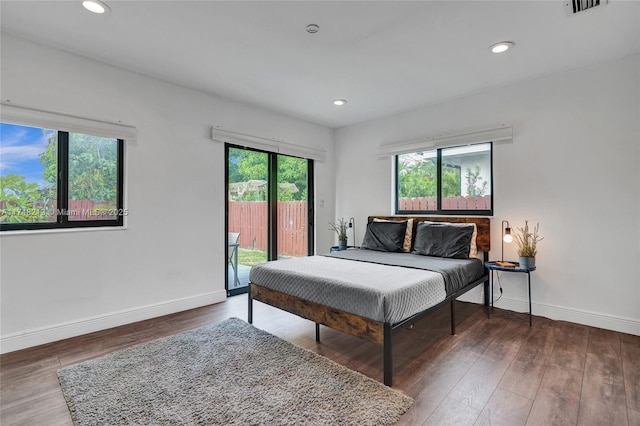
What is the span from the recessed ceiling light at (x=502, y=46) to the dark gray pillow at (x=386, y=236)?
7.04ft

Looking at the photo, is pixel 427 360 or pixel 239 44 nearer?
pixel 427 360

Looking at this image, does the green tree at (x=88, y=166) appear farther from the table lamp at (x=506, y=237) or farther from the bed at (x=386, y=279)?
the table lamp at (x=506, y=237)

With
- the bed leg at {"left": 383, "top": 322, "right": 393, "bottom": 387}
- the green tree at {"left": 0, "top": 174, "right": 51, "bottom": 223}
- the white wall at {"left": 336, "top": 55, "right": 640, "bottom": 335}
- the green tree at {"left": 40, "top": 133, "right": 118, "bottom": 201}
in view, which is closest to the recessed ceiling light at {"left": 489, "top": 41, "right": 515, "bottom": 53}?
the white wall at {"left": 336, "top": 55, "right": 640, "bottom": 335}

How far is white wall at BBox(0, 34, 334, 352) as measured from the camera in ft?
8.36

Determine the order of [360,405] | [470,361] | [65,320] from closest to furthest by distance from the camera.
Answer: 1. [360,405]
2. [470,361]
3. [65,320]

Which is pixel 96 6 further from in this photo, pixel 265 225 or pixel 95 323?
pixel 265 225

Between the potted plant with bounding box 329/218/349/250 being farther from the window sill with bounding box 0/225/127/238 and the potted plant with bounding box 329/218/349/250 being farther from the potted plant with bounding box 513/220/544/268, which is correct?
the window sill with bounding box 0/225/127/238

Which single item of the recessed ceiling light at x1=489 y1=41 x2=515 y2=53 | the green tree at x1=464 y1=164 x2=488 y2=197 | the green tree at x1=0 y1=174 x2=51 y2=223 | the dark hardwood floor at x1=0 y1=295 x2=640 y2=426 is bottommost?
the dark hardwood floor at x1=0 y1=295 x2=640 y2=426

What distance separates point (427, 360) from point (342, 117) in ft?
Answer: 11.5

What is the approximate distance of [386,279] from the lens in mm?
2379

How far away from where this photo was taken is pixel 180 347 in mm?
2520

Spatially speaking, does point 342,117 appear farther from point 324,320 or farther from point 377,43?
point 324,320

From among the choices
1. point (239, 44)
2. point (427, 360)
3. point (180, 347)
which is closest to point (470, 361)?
point (427, 360)

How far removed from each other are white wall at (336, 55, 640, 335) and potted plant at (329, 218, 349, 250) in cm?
206
